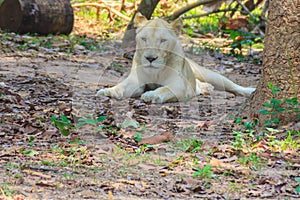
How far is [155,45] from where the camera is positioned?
6480mm

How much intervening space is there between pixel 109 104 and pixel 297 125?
82.8 inches

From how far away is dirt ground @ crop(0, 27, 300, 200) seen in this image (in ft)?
11.7

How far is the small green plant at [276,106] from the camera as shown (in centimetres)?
472

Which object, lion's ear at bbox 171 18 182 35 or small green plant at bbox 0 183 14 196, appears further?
lion's ear at bbox 171 18 182 35

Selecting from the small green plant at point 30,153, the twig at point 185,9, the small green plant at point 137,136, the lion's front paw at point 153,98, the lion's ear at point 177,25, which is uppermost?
the lion's ear at point 177,25

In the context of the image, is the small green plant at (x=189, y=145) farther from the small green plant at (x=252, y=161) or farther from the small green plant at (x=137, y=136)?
the small green plant at (x=252, y=161)

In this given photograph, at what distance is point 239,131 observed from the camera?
16.3 ft

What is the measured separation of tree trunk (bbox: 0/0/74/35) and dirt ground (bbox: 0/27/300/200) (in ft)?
13.9

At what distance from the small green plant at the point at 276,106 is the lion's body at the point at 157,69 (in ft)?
5.60

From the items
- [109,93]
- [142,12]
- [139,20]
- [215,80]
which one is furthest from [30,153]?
[142,12]

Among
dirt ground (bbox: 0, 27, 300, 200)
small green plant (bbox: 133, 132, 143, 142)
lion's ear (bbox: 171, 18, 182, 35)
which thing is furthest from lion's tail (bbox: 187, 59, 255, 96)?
small green plant (bbox: 133, 132, 143, 142)

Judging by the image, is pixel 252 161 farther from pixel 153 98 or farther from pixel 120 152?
pixel 153 98

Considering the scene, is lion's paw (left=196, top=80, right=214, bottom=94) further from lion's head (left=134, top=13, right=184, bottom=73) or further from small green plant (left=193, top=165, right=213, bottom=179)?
small green plant (left=193, top=165, right=213, bottom=179)

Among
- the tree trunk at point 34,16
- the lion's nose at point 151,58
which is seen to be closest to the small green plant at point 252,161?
the lion's nose at point 151,58
